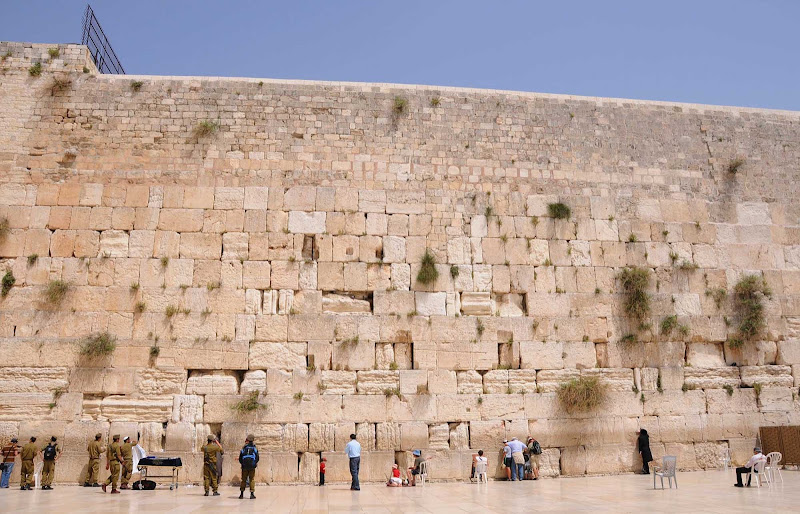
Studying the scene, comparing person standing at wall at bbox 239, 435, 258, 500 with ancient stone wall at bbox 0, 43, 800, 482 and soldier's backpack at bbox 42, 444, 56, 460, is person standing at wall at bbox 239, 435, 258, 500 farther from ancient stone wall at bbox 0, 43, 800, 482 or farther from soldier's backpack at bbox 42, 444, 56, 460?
soldier's backpack at bbox 42, 444, 56, 460

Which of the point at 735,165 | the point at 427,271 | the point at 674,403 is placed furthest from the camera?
the point at 735,165

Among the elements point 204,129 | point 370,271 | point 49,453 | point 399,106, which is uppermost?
point 399,106

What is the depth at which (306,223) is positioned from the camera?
1148 cm

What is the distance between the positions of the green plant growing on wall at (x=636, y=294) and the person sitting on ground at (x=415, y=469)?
4651 millimetres

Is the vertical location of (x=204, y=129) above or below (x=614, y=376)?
above

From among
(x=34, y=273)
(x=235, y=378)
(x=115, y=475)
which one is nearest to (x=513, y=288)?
(x=235, y=378)

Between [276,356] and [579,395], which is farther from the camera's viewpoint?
[579,395]

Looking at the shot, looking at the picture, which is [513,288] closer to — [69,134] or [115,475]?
[115,475]

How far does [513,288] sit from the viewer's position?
11.6 meters

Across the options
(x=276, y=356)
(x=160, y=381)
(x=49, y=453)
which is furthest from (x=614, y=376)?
(x=49, y=453)

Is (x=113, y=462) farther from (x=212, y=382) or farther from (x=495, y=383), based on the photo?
(x=495, y=383)

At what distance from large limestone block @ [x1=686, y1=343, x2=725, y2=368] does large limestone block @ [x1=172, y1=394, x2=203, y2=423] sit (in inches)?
342

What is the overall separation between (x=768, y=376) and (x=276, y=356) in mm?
9065

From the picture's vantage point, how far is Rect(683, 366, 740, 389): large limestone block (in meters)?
11.7
